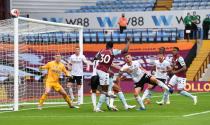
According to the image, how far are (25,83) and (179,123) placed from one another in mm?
10138

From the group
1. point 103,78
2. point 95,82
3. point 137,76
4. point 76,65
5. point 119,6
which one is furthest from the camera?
point 119,6

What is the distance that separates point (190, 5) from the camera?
154 feet

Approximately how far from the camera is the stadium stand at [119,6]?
1901 inches

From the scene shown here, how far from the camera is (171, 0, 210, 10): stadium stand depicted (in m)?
46.5

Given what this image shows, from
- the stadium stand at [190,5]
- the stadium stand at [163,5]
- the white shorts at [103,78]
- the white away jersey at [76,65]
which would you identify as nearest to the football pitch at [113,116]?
the white shorts at [103,78]

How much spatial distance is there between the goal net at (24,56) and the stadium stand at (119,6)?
17.9 metres

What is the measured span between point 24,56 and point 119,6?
2173 cm

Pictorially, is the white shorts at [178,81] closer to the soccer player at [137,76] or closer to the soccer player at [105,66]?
the soccer player at [137,76]

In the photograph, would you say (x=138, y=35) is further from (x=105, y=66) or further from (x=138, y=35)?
(x=105, y=66)

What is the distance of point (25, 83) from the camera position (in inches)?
1051

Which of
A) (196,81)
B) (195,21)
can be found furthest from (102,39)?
(196,81)

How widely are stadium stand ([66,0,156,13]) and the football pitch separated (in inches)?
936

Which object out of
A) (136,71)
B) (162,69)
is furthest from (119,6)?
(136,71)

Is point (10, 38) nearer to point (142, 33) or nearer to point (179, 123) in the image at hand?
point (179, 123)
